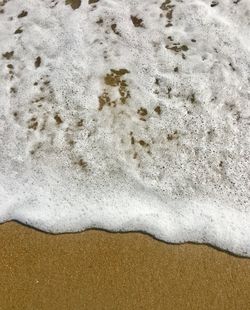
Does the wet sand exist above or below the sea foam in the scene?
below

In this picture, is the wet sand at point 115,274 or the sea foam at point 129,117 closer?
the wet sand at point 115,274

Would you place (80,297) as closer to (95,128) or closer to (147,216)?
(147,216)

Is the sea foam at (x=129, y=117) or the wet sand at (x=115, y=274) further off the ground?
the sea foam at (x=129, y=117)

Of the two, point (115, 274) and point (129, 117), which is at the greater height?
point (129, 117)

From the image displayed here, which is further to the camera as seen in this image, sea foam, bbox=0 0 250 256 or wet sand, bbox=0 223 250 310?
sea foam, bbox=0 0 250 256
